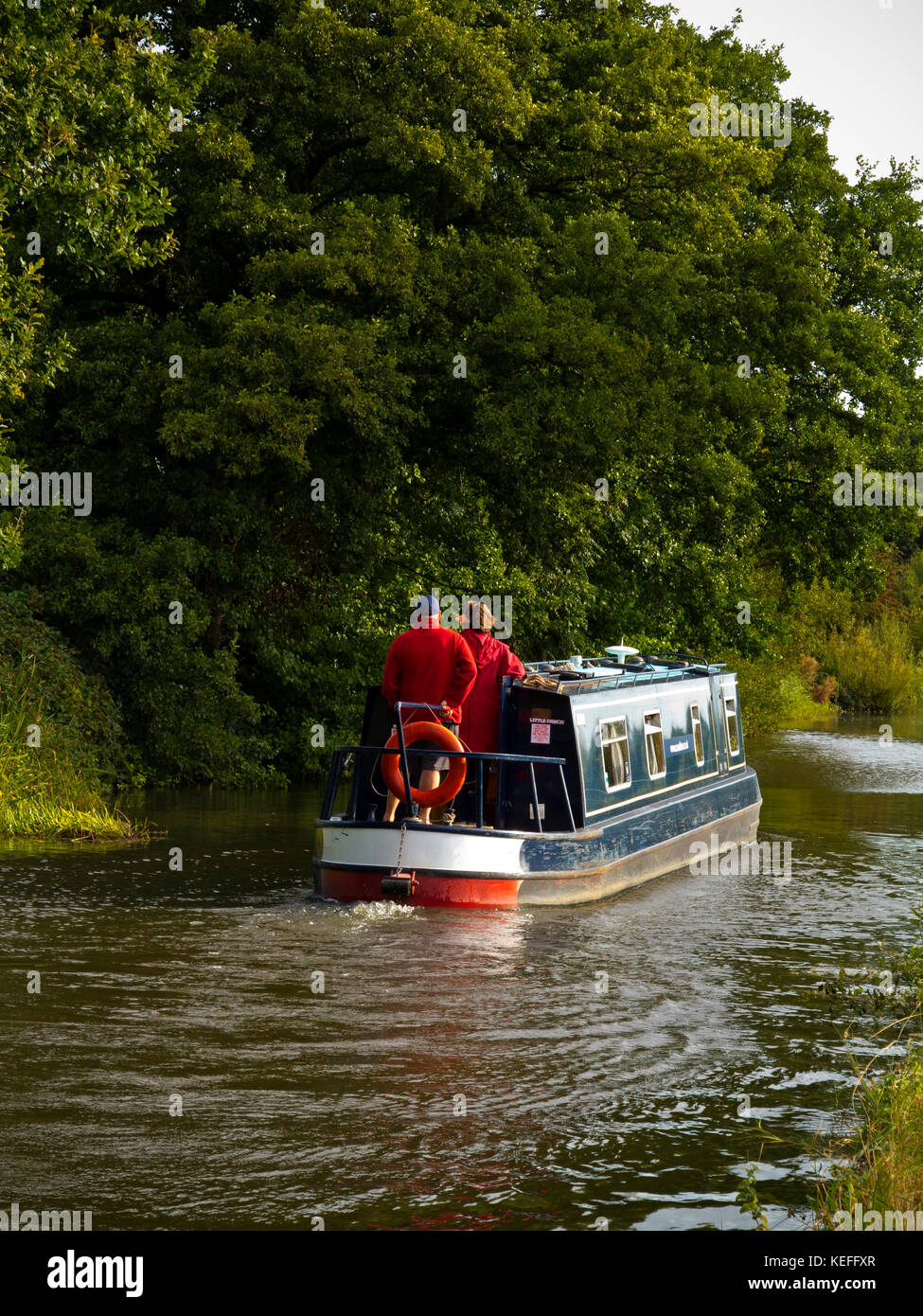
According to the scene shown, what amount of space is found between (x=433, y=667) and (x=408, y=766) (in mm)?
949

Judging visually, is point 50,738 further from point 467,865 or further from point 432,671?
point 467,865

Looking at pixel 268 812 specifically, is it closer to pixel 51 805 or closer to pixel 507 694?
pixel 51 805

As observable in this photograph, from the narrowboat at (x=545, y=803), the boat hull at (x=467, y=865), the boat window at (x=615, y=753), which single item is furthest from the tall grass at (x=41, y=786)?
the boat window at (x=615, y=753)

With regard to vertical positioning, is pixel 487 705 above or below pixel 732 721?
above

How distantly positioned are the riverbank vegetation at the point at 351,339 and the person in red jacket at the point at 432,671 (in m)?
5.58

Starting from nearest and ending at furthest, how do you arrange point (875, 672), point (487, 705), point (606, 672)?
point (487, 705) < point (606, 672) < point (875, 672)

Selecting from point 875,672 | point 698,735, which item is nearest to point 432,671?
point 698,735

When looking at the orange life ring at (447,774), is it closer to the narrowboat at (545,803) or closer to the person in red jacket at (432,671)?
the narrowboat at (545,803)

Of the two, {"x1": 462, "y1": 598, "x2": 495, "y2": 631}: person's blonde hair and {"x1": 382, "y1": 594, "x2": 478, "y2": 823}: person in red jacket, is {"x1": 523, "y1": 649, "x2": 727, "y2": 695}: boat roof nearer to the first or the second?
Answer: {"x1": 462, "y1": 598, "x2": 495, "y2": 631}: person's blonde hair

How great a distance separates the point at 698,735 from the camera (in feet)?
58.3

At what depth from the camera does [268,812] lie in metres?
19.6

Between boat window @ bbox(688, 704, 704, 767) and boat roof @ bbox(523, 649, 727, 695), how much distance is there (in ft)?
1.13

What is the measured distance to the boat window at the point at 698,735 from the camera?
17.6 meters

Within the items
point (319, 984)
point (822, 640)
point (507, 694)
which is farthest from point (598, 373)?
point (822, 640)
